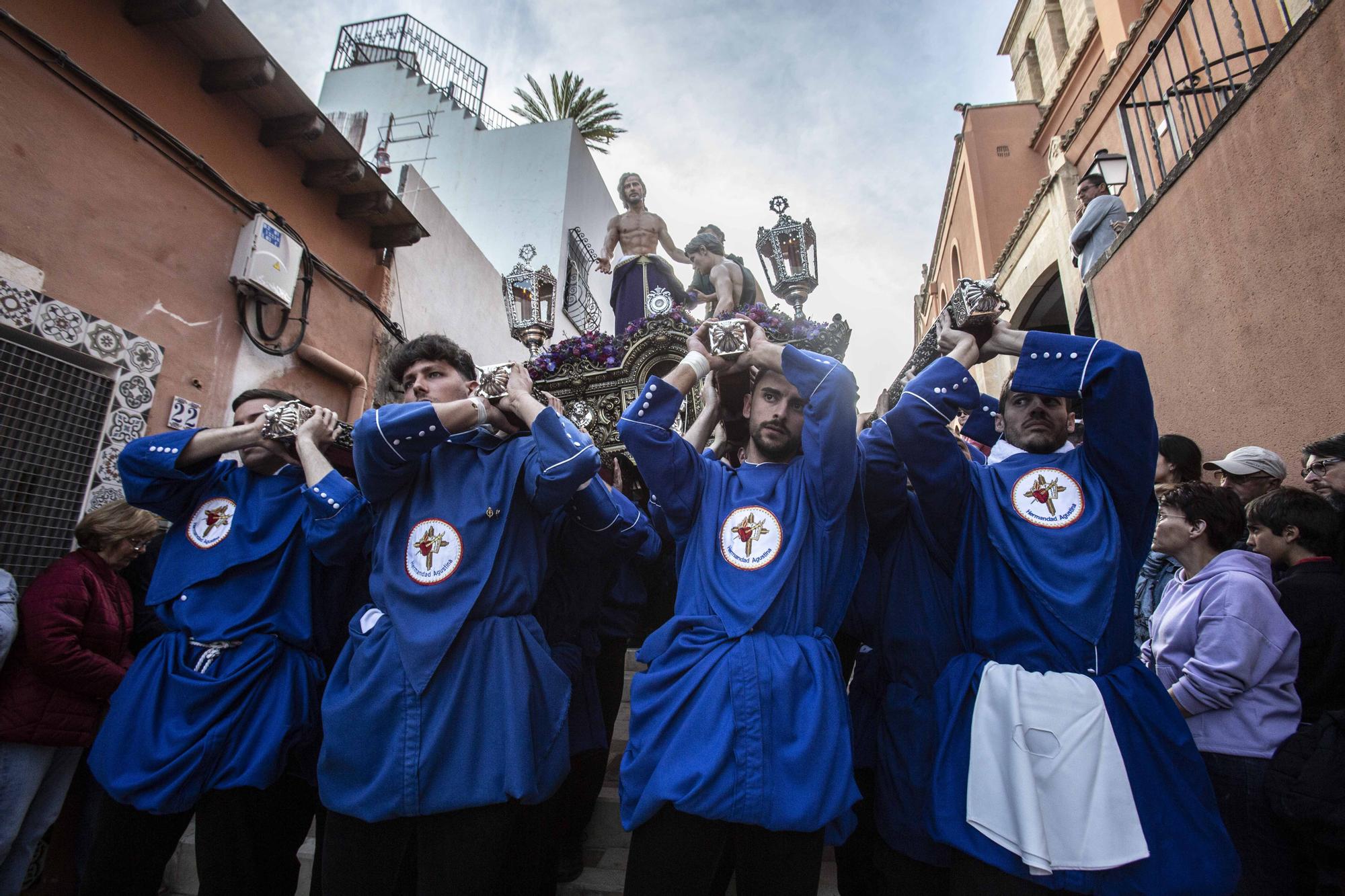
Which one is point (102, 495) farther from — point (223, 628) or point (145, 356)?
point (223, 628)

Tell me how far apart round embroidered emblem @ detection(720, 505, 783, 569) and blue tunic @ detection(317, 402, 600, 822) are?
1.40 feet

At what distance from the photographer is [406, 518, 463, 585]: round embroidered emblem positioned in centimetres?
183

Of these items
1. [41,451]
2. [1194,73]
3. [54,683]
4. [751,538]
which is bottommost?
[54,683]

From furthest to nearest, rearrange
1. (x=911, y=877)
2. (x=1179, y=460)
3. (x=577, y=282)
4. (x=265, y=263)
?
(x=577, y=282), (x=265, y=263), (x=1179, y=460), (x=911, y=877)

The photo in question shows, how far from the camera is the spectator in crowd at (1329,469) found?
2758mm

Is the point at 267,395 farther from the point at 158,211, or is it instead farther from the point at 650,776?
the point at 158,211

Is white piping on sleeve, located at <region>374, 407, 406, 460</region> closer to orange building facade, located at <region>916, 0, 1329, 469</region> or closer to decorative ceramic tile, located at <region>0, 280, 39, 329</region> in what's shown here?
decorative ceramic tile, located at <region>0, 280, 39, 329</region>

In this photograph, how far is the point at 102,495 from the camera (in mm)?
4285

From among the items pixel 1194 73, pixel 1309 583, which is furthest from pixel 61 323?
pixel 1194 73

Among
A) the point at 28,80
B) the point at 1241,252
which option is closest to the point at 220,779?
the point at 28,80

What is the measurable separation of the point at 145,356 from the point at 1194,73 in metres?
7.82

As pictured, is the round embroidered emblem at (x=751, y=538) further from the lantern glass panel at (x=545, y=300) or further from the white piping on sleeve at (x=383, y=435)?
the lantern glass panel at (x=545, y=300)

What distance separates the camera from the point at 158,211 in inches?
192

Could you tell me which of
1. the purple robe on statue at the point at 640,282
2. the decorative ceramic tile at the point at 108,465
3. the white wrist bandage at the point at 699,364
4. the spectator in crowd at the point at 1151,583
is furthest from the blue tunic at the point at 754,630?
the purple robe on statue at the point at 640,282
